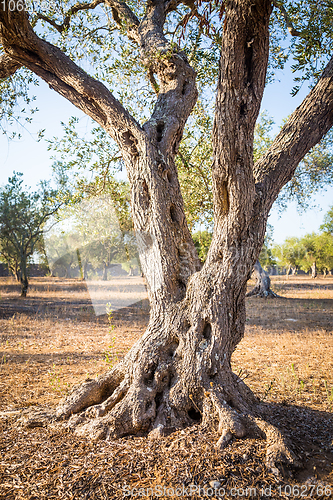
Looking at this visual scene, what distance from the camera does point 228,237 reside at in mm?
3520

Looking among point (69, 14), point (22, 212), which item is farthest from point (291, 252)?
point (69, 14)

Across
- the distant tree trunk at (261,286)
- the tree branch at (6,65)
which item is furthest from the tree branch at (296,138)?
the distant tree trunk at (261,286)

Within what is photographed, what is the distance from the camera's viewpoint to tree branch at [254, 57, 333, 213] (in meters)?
3.53

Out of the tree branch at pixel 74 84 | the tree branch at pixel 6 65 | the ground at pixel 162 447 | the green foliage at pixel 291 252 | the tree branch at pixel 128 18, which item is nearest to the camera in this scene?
the ground at pixel 162 447

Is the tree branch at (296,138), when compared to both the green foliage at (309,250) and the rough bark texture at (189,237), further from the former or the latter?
the green foliage at (309,250)

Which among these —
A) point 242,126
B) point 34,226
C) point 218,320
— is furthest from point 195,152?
point 34,226

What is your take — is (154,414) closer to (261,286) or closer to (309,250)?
(261,286)

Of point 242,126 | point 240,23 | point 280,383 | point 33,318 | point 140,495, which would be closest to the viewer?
point 140,495

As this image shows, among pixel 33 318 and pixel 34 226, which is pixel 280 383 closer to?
pixel 33 318

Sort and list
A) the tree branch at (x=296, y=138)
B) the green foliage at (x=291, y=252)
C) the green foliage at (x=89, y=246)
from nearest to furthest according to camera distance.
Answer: the tree branch at (x=296, y=138), the green foliage at (x=89, y=246), the green foliage at (x=291, y=252)

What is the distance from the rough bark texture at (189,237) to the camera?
123 inches

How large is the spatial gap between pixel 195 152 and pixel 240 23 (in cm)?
630

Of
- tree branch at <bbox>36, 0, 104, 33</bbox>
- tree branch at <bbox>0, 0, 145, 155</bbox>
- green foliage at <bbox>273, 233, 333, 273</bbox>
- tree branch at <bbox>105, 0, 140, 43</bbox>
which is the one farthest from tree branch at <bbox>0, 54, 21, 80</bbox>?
green foliage at <bbox>273, 233, 333, 273</bbox>

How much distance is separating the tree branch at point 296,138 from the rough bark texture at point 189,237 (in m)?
0.01
